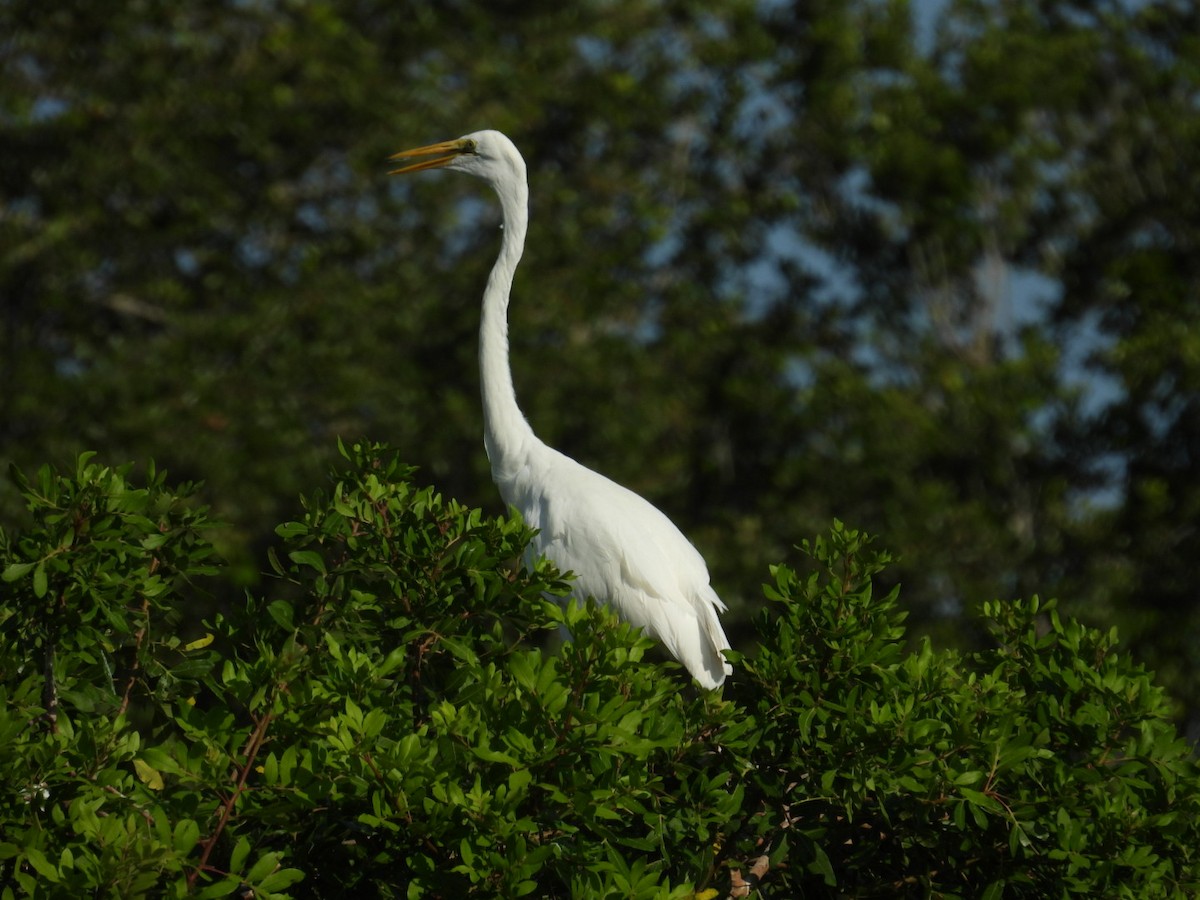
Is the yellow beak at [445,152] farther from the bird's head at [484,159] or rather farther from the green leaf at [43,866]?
the green leaf at [43,866]

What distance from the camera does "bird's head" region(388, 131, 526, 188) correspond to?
5.80 m

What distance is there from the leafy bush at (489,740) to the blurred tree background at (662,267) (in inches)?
242

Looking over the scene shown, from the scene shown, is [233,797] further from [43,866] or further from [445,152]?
[445,152]

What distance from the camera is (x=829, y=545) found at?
3295mm

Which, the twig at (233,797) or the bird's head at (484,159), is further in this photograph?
the bird's head at (484,159)

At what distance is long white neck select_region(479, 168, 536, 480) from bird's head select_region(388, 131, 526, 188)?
0.06m

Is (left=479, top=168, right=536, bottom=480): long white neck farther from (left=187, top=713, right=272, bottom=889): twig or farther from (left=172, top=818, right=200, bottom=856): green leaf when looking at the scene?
(left=172, top=818, right=200, bottom=856): green leaf

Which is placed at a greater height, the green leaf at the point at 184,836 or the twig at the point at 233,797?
the green leaf at the point at 184,836

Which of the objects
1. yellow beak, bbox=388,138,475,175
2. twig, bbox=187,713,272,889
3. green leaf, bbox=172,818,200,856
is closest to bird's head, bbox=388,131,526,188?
yellow beak, bbox=388,138,475,175

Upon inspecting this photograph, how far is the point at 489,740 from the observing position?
9.27ft

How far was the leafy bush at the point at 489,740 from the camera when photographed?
277cm

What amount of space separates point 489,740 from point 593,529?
2.35 metres

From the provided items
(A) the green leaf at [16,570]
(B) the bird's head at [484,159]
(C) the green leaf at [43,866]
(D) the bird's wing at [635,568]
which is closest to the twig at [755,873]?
(C) the green leaf at [43,866]

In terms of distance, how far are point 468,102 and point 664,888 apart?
9008mm
